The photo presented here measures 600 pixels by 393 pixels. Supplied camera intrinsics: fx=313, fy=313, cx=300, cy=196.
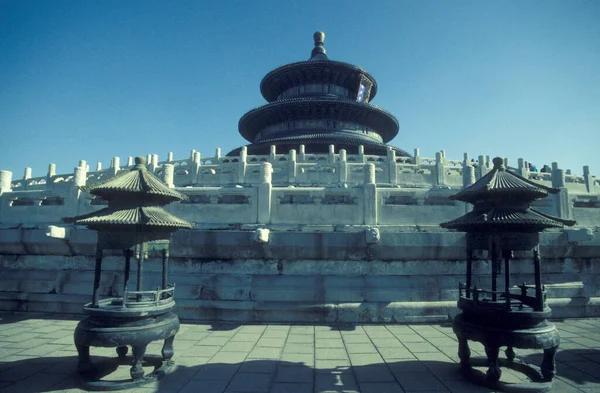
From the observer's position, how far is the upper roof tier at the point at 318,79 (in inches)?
1123

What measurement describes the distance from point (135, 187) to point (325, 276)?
236 inches

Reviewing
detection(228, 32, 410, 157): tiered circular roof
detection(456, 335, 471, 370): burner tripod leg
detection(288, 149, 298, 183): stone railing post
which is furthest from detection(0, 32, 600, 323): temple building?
detection(228, 32, 410, 157): tiered circular roof

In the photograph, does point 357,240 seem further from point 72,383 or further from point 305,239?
point 72,383

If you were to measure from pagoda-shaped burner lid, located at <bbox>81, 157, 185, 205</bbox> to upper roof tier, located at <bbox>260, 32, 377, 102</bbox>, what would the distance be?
2387 cm

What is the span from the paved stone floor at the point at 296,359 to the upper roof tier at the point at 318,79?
24.1 meters

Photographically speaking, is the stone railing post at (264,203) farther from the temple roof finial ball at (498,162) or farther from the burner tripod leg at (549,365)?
the burner tripod leg at (549,365)

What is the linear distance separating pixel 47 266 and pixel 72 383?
7.50 meters

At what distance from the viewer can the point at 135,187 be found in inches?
248

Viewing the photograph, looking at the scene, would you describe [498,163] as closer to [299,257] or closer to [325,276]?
[325,276]

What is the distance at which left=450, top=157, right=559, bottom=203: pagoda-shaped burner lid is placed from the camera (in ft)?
19.9

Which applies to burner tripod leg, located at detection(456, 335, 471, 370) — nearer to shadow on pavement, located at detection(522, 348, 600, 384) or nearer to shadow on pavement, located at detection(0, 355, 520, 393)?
shadow on pavement, located at detection(0, 355, 520, 393)

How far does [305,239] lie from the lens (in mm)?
9625

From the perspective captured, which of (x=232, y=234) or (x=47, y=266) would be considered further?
(x=47, y=266)

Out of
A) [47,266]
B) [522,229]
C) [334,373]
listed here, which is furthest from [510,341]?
[47,266]
